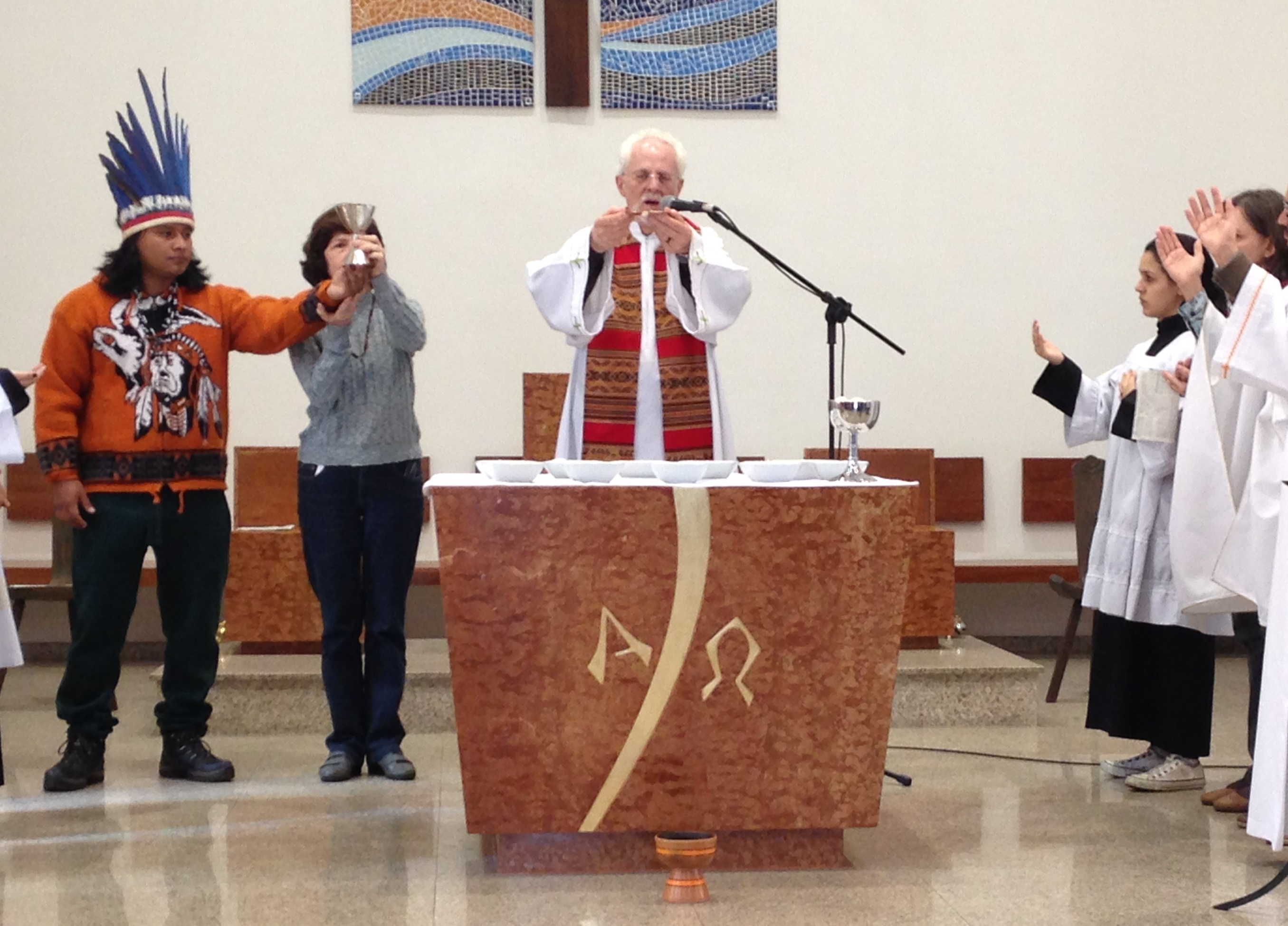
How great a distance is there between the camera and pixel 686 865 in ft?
10.2

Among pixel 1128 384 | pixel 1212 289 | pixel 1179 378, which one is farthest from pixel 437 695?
pixel 1212 289

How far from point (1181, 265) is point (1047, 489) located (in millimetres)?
3214

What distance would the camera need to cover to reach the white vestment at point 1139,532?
4148mm

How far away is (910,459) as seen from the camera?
A: 6371 millimetres

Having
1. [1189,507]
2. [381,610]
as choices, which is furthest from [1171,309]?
[381,610]

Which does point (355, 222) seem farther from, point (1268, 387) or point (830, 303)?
point (1268, 387)

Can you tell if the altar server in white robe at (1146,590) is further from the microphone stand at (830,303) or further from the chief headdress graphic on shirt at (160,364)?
the chief headdress graphic on shirt at (160,364)

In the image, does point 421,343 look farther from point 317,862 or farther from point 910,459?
point 910,459

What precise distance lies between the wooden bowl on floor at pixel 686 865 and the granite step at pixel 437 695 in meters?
2.08

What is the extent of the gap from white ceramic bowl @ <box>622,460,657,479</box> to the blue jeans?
1.12 m

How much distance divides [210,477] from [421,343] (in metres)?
0.73

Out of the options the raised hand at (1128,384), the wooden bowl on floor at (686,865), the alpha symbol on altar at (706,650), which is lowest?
the wooden bowl on floor at (686,865)

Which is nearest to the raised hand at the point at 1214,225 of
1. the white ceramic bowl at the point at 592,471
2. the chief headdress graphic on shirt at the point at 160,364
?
the white ceramic bowl at the point at 592,471

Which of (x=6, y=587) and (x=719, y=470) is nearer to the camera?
(x=719, y=470)
